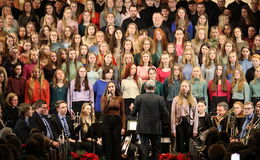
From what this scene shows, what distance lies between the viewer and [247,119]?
53.7 feet

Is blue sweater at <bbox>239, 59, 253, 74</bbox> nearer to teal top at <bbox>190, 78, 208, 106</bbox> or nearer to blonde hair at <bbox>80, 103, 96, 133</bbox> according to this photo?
teal top at <bbox>190, 78, 208, 106</bbox>

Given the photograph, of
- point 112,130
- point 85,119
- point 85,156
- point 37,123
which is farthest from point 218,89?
point 37,123

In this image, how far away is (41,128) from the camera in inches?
619

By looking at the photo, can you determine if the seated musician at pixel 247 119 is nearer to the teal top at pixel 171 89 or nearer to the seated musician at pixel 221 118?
the seated musician at pixel 221 118

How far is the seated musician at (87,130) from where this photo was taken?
54.0 feet

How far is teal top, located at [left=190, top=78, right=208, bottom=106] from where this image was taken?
17.8 meters

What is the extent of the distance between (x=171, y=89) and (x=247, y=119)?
1961 mm

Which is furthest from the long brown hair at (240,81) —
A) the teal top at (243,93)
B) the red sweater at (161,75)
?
the red sweater at (161,75)

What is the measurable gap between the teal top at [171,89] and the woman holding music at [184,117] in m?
0.84

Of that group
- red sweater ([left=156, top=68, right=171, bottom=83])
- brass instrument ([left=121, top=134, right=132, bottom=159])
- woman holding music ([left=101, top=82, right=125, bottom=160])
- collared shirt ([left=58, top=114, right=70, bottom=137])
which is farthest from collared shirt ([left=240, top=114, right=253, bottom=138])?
collared shirt ([left=58, top=114, right=70, bottom=137])

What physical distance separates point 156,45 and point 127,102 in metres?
→ 2.20

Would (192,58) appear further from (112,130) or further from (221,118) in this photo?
(112,130)

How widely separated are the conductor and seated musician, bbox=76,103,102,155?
1447 mm

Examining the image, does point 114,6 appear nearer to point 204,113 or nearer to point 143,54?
point 143,54
